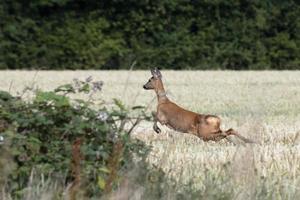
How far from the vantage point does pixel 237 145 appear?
31.0 feet

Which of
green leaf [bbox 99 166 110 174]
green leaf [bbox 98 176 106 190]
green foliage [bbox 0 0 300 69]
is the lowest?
green leaf [bbox 98 176 106 190]

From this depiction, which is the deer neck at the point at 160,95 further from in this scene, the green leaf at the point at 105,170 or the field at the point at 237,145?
the green leaf at the point at 105,170

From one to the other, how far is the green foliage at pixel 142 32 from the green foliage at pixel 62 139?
25.6m

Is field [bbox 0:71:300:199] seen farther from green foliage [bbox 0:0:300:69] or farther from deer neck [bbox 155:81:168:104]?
green foliage [bbox 0:0:300:69]

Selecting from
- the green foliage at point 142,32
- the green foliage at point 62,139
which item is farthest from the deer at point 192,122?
the green foliage at point 142,32

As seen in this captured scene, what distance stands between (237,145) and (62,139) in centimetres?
290

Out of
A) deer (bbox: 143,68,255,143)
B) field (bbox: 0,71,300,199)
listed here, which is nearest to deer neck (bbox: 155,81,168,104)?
deer (bbox: 143,68,255,143)

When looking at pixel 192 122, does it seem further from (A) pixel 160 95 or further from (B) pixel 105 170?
(B) pixel 105 170

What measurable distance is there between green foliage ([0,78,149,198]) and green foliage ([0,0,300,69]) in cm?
2565

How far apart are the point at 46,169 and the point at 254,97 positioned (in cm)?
1374

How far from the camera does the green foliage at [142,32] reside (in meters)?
32.7

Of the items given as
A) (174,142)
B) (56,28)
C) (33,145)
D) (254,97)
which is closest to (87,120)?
(33,145)

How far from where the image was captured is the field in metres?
6.87

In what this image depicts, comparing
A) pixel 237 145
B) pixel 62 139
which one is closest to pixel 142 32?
pixel 237 145
